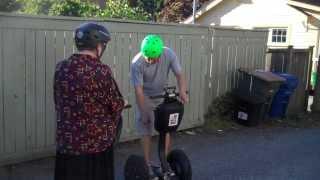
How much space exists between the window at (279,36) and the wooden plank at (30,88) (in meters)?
14.3

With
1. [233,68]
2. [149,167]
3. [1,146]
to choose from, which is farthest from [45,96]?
[233,68]

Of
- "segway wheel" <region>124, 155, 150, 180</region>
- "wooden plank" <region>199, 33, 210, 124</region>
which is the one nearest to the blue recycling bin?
"wooden plank" <region>199, 33, 210, 124</region>

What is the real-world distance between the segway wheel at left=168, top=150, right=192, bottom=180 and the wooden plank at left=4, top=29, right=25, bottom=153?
2190mm

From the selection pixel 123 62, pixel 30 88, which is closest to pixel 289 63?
pixel 123 62

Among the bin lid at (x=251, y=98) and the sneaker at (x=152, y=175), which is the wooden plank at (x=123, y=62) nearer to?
the sneaker at (x=152, y=175)

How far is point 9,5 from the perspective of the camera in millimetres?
21391

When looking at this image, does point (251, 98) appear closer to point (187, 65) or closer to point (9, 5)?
point (187, 65)

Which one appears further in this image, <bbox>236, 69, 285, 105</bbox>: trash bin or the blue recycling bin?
the blue recycling bin

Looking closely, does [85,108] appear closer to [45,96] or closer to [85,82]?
[85,82]

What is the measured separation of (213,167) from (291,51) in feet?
17.9

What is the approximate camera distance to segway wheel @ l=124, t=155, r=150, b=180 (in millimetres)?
4958

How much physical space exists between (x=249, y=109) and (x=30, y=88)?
4904mm

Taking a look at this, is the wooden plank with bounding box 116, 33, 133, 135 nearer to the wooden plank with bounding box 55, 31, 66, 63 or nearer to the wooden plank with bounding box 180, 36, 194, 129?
the wooden plank with bounding box 55, 31, 66, 63

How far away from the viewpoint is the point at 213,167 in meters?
6.63
